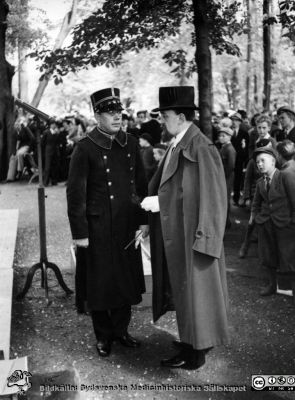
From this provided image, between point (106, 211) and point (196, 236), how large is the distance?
98 centimetres

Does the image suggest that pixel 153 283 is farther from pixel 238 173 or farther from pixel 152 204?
pixel 238 173

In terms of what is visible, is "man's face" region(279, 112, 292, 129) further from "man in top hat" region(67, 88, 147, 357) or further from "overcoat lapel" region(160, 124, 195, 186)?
"overcoat lapel" region(160, 124, 195, 186)

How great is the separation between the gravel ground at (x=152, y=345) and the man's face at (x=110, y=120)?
1.89 meters

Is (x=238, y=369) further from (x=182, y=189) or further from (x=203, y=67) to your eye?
(x=203, y=67)

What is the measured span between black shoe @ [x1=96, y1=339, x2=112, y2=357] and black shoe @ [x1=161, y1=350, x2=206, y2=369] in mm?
533

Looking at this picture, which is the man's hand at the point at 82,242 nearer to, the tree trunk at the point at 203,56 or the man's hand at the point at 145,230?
the man's hand at the point at 145,230

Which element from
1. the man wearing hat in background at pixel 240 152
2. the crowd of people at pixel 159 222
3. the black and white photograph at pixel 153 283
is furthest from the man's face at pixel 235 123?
the crowd of people at pixel 159 222

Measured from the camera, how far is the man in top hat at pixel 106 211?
4.55m

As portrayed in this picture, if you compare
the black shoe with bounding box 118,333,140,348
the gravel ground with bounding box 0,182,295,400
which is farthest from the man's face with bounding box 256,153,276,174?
the black shoe with bounding box 118,333,140,348

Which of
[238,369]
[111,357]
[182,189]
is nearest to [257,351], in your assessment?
[238,369]

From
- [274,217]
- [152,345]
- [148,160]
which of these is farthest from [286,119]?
[152,345]

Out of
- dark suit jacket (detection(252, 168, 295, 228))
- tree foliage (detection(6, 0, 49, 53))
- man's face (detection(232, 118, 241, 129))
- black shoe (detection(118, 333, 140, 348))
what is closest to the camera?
black shoe (detection(118, 333, 140, 348))

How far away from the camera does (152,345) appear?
4.94 metres

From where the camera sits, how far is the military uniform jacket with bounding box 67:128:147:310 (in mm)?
4594
